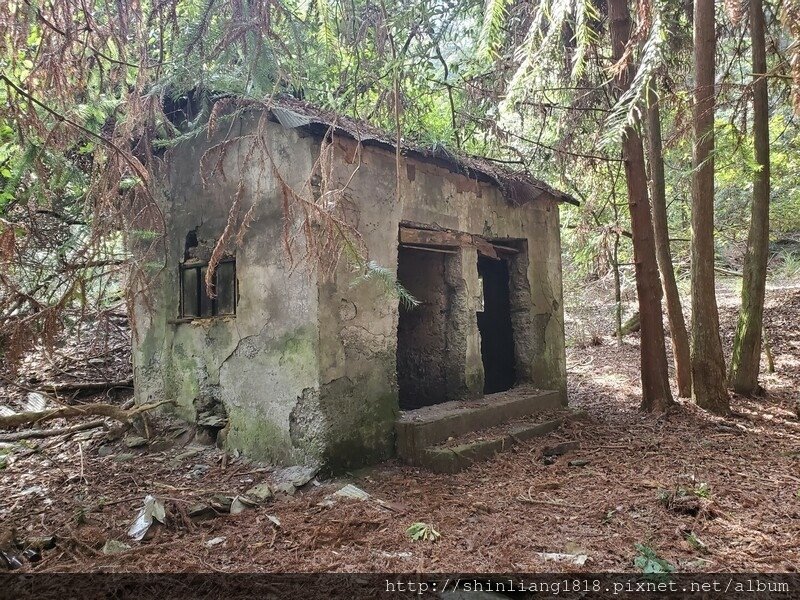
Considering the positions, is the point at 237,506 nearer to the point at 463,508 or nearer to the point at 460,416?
the point at 463,508

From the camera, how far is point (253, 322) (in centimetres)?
533

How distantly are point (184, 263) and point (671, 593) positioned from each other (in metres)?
5.43

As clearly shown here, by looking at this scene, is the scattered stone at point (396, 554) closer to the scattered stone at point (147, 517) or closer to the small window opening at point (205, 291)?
the scattered stone at point (147, 517)

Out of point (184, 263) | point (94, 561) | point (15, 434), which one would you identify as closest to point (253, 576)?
point (94, 561)

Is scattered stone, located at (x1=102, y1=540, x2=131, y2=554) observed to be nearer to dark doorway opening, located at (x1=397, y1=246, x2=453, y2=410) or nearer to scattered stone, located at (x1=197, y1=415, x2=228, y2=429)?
scattered stone, located at (x1=197, y1=415, x2=228, y2=429)

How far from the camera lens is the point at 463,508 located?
13.9ft

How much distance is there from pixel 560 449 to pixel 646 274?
9.47ft

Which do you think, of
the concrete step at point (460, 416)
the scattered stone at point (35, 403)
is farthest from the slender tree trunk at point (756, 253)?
the scattered stone at point (35, 403)

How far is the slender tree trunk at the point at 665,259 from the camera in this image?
7387 mm

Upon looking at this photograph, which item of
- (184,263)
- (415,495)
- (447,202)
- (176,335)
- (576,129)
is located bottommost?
(415,495)

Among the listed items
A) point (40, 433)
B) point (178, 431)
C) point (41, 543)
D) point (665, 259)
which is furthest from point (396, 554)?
point (665, 259)

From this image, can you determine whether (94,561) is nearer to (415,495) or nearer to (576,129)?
(415,495)

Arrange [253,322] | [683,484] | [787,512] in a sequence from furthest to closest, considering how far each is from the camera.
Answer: [253,322] → [683,484] → [787,512]

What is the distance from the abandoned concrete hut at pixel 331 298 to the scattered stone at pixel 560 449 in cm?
73
